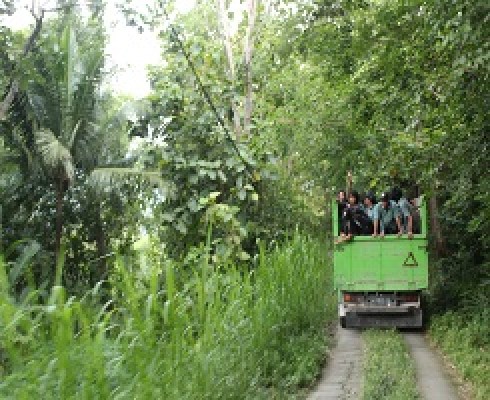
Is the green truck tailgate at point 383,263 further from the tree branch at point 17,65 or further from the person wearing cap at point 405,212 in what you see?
the tree branch at point 17,65

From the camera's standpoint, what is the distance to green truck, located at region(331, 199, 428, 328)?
10.7 m

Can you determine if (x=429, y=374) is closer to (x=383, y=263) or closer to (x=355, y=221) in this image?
(x=383, y=263)

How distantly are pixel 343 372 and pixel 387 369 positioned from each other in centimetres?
63

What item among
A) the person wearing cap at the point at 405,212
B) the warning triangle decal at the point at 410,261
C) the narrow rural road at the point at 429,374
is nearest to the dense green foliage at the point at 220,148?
the narrow rural road at the point at 429,374

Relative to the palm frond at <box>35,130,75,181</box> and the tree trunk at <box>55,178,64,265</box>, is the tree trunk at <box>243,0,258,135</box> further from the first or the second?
the tree trunk at <box>55,178,64,265</box>

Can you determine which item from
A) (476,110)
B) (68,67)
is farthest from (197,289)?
(68,67)

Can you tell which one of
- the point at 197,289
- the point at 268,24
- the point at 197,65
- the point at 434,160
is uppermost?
the point at 268,24

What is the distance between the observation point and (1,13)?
9547 mm

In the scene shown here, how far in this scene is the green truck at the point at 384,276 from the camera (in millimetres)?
10703

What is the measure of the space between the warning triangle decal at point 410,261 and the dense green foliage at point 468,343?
108 centimetres

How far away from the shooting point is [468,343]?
30.1 feet

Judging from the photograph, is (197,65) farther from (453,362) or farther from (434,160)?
(453,362)

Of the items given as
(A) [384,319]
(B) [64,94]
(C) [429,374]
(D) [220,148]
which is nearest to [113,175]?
(B) [64,94]

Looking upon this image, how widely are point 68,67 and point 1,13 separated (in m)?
3.83
